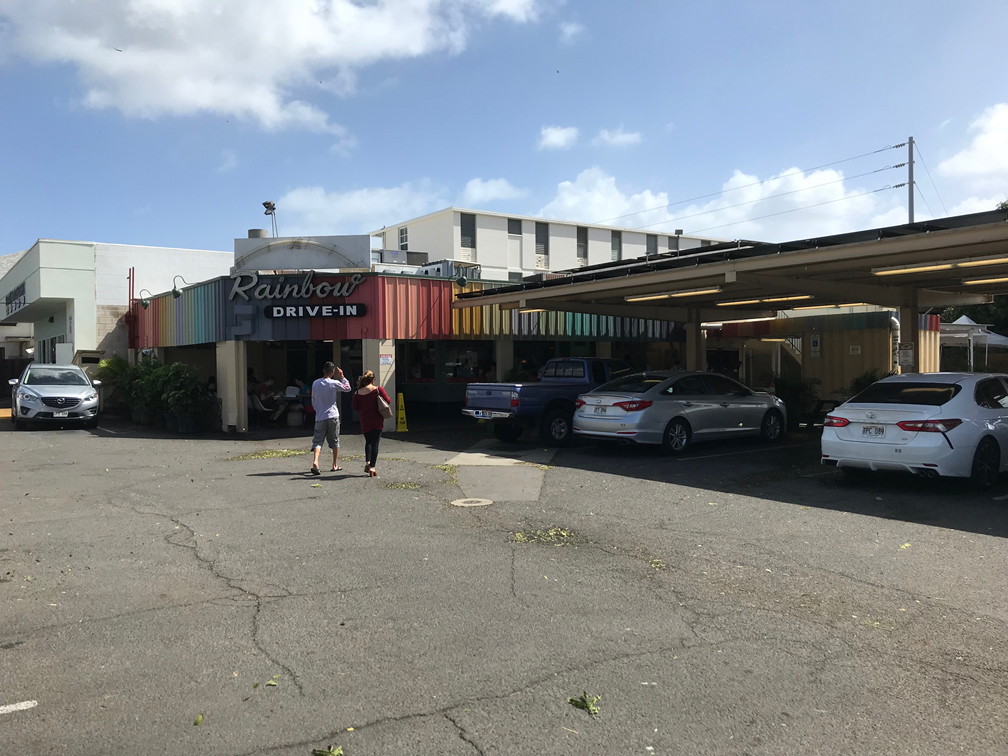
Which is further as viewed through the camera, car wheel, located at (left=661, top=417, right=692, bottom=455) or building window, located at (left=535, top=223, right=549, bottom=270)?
building window, located at (left=535, top=223, right=549, bottom=270)

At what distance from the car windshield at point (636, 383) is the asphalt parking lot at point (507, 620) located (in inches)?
155

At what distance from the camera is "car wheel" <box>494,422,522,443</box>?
55.5ft

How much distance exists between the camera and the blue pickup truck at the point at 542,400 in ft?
52.5

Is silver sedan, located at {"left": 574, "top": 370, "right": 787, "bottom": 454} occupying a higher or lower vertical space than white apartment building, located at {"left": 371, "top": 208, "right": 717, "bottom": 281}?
lower

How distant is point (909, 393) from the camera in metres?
10.9

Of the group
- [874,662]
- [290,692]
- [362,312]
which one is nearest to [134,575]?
[290,692]

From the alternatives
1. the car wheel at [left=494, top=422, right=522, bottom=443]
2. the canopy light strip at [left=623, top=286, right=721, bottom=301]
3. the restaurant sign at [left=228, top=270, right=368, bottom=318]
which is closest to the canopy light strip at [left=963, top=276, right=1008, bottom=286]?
the canopy light strip at [left=623, top=286, right=721, bottom=301]

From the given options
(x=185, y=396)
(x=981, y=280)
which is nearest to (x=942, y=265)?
(x=981, y=280)

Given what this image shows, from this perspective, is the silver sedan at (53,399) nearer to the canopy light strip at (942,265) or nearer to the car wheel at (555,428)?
the car wheel at (555,428)

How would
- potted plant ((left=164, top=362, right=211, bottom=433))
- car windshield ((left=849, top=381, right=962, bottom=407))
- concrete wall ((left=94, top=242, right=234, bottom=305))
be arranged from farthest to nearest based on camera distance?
concrete wall ((left=94, top=242, right=234, bottom=305))
potted plant ((left=164, top=362, right=211, bottom=433))
car windshield ((left=849, top=381, right=962, bottom=407))

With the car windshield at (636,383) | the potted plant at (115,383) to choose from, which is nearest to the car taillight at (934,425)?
the car windshield at (636,383)

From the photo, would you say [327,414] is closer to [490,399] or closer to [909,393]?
[490,399]

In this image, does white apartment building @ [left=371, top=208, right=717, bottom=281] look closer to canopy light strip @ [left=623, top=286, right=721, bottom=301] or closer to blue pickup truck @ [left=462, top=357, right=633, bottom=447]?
canopy light strip @ [left=623, top=286, right=721, bottom=301]

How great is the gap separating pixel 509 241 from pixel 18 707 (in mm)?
49496
